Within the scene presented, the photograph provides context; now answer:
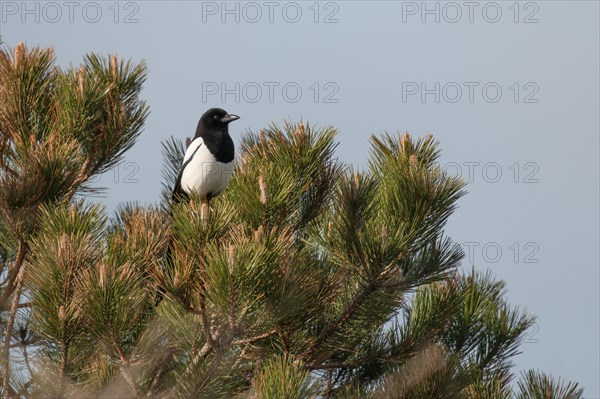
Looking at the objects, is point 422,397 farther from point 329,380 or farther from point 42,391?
point 42,391

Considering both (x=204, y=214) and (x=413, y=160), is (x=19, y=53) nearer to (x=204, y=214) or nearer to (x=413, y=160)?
(x=204, y=214)

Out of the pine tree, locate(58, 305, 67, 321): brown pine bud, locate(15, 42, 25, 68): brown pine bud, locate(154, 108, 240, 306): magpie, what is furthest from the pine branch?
locate(154, 108, 240, 306): magpie

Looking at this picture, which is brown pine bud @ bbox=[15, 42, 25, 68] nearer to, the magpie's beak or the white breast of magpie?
the white breast of magpie

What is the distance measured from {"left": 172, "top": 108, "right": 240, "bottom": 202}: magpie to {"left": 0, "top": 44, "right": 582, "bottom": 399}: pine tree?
430 mm

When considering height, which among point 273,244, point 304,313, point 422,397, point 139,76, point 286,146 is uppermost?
point 139,76

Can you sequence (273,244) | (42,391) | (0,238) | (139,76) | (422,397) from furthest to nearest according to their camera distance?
1. (139,76)
2. (0,238)
3. (422,397)
4. (42,391)
5. (273,244)

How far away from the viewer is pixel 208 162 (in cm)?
578

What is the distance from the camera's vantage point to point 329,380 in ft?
16.1

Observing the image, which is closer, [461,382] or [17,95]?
[461,382]

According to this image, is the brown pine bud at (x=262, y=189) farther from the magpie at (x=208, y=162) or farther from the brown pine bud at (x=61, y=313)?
the magpie at (x=208, y=162)

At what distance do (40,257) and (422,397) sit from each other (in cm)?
177

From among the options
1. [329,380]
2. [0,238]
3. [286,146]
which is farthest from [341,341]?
[0,238]

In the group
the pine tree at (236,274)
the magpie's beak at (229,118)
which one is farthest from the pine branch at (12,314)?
the magpie's beak at (229,118)

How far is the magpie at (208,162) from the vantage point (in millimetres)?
5703
